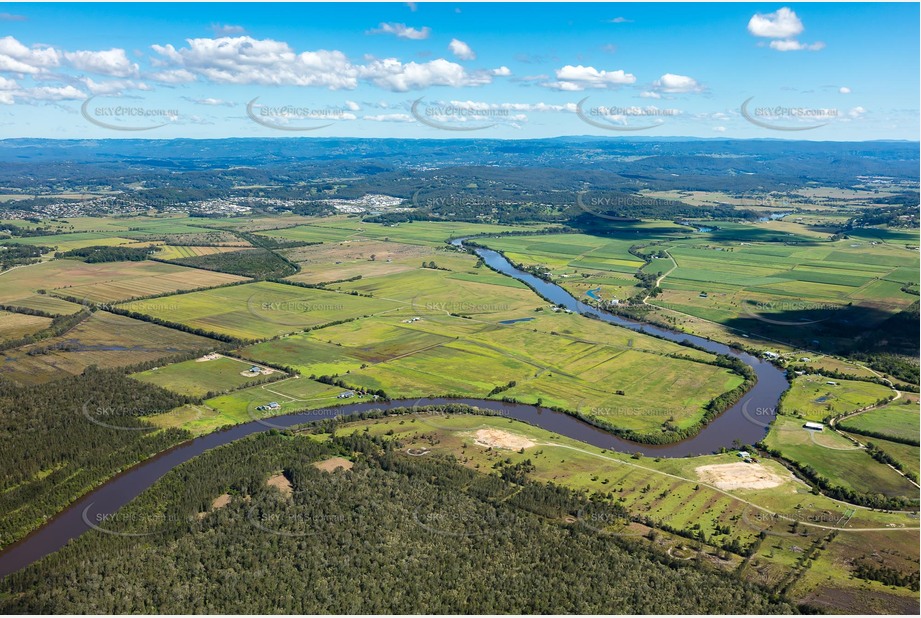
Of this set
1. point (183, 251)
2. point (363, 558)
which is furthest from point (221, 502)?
point (183, 251)

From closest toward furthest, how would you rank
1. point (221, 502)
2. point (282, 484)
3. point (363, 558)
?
point (363, 558) < point (221, 502) < point (282, 484)

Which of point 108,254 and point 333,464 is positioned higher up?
point 108,254

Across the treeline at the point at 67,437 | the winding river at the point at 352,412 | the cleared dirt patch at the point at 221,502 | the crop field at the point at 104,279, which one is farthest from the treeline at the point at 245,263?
the cleared dirt patch at the point at 221,502

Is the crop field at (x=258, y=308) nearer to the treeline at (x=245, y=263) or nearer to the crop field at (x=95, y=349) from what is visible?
the crop field at (x=95, y=349)

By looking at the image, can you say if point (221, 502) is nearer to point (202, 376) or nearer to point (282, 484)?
point (282, 484)

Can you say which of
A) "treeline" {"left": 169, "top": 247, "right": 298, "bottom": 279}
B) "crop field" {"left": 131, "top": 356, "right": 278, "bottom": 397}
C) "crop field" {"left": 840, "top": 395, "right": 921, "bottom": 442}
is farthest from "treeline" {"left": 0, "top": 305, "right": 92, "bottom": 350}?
"crop field" {"left": 840, "top": 395, "right": 921, "bottom": 442}
